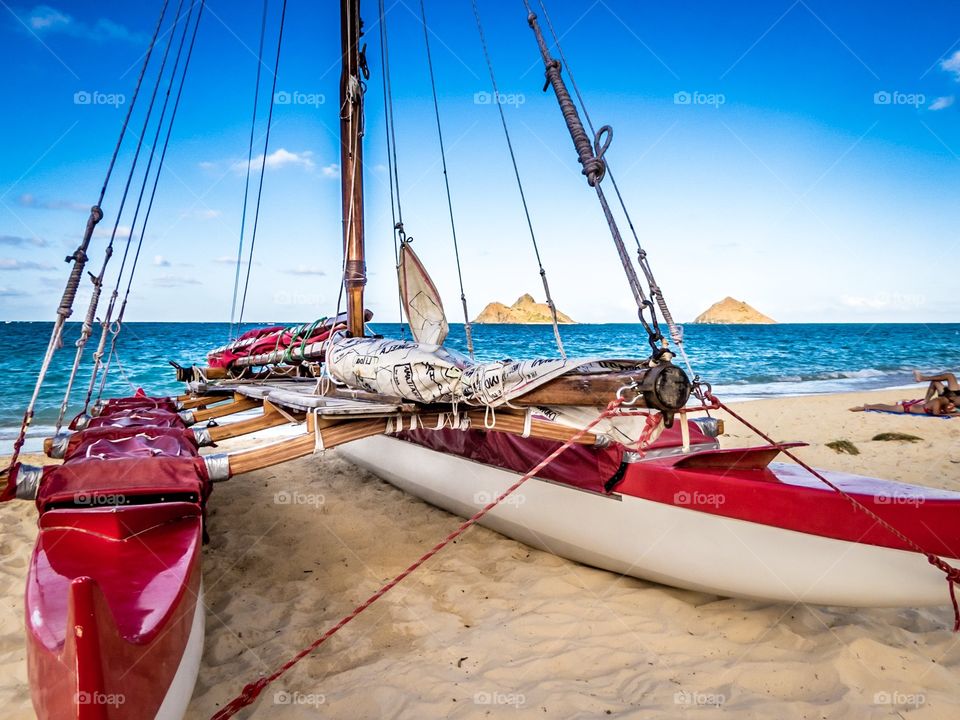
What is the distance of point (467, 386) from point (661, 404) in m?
1.00

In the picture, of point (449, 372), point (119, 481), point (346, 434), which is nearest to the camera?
point (119, 481)

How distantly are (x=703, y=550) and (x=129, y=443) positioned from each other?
343cm

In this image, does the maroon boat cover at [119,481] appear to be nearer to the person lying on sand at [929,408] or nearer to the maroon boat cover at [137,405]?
the maroon boat cover at [137,405]

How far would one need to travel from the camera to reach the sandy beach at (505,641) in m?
2.46

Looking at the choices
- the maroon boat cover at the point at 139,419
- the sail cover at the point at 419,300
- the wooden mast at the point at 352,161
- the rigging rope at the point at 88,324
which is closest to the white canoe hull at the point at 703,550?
the sail cover at the point at 419,300

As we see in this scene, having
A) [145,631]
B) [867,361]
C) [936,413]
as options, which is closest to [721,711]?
[145,631]

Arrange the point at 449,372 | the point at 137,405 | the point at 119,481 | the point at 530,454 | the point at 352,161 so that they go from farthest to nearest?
the point at 137,405 → the point at 352,161 → the point at 530,454 → the point at 449,372 → the point at 119,481

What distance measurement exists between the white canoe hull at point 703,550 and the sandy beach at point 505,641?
11 centimetres

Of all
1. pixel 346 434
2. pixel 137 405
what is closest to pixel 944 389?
pixel 346 434

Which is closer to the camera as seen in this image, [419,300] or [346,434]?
[346,434]

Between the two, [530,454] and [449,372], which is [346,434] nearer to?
[449,372]

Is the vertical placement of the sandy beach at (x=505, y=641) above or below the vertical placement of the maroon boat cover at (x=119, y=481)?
below

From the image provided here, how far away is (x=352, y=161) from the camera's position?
4961 millimetres

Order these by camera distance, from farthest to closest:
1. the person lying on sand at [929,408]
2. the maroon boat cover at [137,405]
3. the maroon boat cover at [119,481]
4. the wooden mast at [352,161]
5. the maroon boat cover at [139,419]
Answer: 1. the person lying on sand at [929,408]
2. the maroon boat cover at [137,405]
3. the wooden mast at [352,161]
4. the maroon boat cover at [139,419]
5. the maroon boat cover at [119,481]
